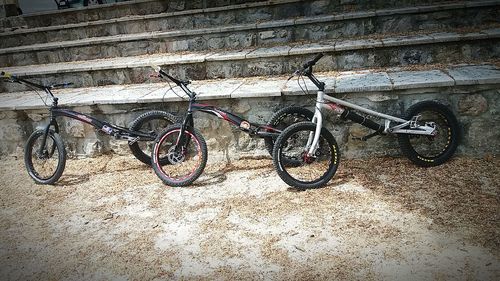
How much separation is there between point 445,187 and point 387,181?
1.86 feet

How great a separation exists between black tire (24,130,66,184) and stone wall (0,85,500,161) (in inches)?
15.8

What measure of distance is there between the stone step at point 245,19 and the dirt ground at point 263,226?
2.58m

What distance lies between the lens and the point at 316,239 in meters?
2.86

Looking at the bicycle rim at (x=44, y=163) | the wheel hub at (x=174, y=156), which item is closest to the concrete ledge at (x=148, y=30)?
the bicycle rim at (x=44, y=163)

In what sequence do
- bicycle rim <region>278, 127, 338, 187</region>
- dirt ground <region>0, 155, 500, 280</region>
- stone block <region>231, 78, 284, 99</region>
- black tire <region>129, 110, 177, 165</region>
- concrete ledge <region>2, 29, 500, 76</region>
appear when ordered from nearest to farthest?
1. dirt ground <region>0, 155, 500, 280</region>
2. bicycle rim <region>278, 127, 338, 187</region>
3. stone block <region>231, 78, 284, 99</region>
4. black tire <region>129, 110, 177, 165</region>
5. concrete ledge <region>2, 29, 500, 76</region>

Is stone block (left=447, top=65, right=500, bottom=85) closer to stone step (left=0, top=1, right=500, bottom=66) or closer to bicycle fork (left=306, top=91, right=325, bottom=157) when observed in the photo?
stone step (left=0, top=1, right=500, bottom=66)

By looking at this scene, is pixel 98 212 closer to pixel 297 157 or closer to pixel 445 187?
pixel 297 157

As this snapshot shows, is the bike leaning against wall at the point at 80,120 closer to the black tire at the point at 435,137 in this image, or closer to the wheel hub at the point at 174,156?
the wheel hub at the point at 174,156

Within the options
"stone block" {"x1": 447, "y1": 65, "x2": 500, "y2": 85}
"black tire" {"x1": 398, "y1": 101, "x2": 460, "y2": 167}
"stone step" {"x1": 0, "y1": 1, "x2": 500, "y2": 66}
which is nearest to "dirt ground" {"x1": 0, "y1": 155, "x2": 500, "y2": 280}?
"black tire" {"x1": 398, "y1": 101, "x2": 460, "y2": 167}

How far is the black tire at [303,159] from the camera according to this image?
11.8 feet

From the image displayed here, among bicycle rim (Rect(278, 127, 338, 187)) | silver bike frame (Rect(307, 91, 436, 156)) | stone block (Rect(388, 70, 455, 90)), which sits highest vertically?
stone block (Rect(388, 70, 455, 90))

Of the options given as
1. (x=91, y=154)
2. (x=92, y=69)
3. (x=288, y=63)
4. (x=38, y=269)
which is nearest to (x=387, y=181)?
(x=288, y=63)

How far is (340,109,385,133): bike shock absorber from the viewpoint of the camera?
12.2 ft

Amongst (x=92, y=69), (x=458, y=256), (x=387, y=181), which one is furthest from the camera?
(x=92, y=69)
